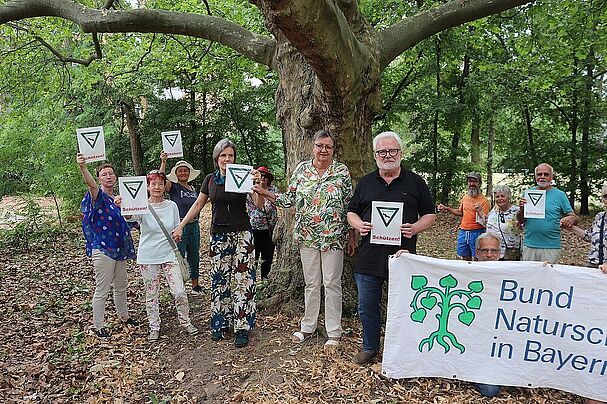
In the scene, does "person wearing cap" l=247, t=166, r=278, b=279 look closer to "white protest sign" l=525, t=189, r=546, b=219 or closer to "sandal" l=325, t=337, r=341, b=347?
"sandal" l=325, t=337, r=341, b=347

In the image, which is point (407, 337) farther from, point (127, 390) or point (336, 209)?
point (127, 390)

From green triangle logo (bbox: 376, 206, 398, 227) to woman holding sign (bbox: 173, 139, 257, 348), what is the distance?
4.38 ft

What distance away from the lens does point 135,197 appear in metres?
4.50

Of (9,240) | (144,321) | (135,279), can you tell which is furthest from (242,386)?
(9,240)

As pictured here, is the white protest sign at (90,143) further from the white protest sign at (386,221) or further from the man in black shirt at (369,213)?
the white protest sign at (386,221)

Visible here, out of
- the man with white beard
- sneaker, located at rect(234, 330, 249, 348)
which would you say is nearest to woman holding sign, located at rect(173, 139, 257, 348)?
sneaker, located at rect(234, 330, 249, 348)

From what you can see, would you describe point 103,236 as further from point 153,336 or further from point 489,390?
point 489,390

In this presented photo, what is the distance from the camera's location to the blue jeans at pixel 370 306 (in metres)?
3.96

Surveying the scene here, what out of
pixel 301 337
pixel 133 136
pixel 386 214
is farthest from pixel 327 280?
pixel 133 136

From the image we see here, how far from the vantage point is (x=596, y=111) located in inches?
573

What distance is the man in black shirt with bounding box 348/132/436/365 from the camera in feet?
12.7

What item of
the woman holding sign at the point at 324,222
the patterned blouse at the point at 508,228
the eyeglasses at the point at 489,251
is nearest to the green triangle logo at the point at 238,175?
the woman holding sign at the point at 324,222

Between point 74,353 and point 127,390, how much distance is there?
3.17 ft

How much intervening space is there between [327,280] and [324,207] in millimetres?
652
